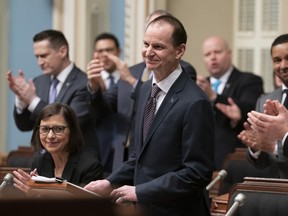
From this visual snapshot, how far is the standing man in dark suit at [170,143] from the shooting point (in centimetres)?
266

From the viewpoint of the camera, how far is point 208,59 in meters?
5.83

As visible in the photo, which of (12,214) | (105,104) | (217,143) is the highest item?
(12,214)

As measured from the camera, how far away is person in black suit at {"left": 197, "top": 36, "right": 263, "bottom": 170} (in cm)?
507

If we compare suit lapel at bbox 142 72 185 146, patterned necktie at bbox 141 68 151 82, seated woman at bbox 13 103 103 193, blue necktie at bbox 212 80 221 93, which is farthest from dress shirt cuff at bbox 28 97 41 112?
suit lapel at bbox 142 72 185 146

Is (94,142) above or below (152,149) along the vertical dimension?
below

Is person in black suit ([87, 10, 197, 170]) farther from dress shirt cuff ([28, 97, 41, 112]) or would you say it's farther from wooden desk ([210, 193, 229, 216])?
wooden desk ([210, 193, 229, 216])

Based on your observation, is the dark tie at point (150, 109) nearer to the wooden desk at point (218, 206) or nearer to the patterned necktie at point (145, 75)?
the wooden desk at point (218, 206)

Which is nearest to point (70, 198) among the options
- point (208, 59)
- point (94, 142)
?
point (94, 142)

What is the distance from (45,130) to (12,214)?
280 centimetres

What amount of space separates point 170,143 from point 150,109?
0.73 feet

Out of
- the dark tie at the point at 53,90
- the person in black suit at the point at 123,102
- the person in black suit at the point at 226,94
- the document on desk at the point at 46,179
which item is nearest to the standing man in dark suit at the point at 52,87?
the dark tie at the point at 53,90

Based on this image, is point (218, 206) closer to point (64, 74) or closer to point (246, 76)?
point (64, 74)

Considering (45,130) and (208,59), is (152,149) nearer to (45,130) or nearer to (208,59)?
(45,130)

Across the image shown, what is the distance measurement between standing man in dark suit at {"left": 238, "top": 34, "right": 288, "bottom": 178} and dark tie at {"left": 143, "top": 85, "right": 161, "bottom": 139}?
1.37 ft
